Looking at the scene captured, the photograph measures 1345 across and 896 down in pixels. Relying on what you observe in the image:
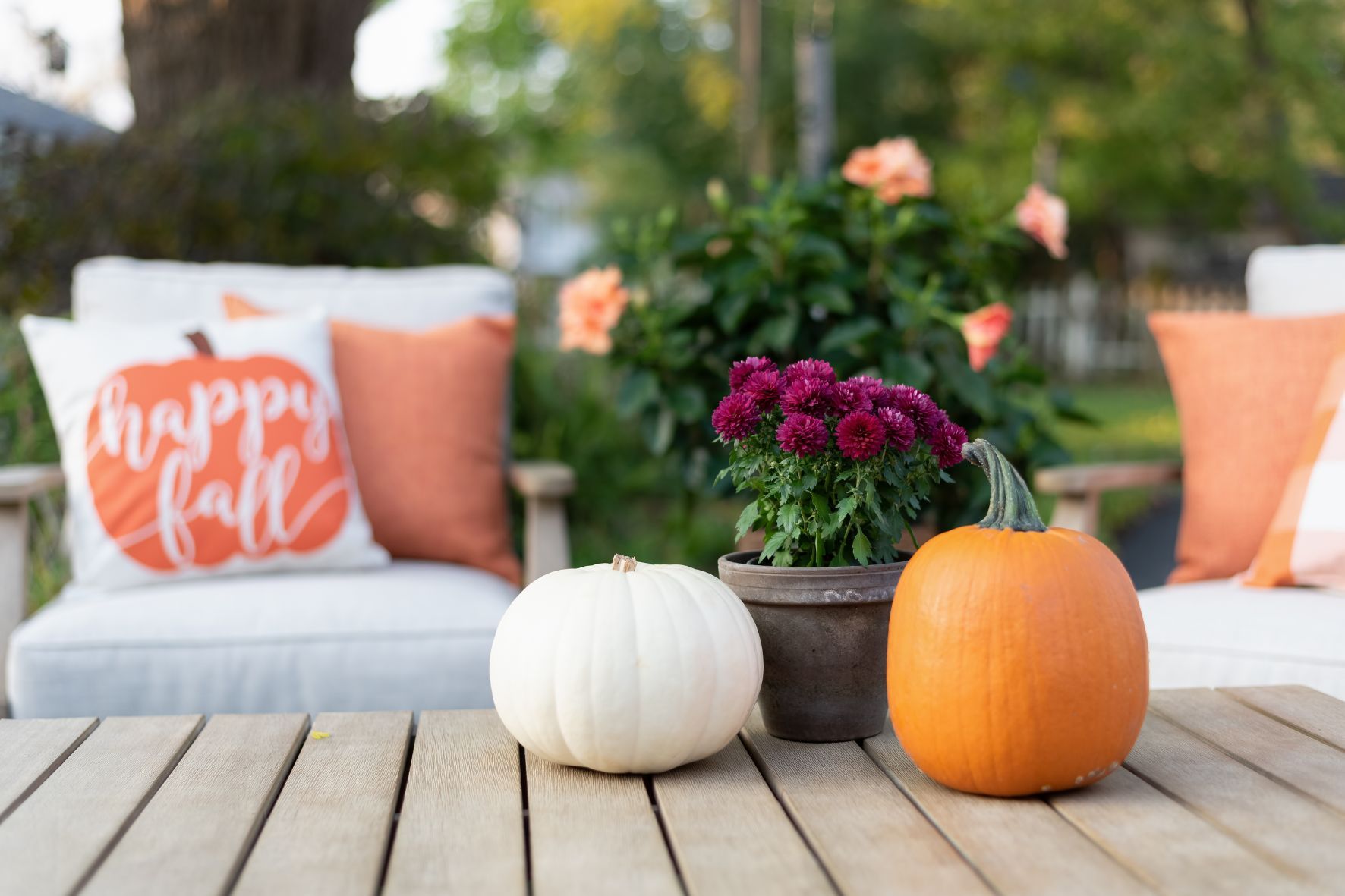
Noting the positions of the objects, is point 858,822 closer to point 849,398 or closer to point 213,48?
point 849,398

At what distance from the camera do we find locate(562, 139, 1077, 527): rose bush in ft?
8.94

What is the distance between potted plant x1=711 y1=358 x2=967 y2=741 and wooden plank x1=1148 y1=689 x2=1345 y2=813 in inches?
13.7

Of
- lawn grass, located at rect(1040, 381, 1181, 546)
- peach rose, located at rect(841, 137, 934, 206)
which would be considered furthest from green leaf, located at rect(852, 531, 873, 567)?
lawn grass, located at rect(1040, 381, 1181, 546)

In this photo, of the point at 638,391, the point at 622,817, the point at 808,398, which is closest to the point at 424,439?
the point at 638,391

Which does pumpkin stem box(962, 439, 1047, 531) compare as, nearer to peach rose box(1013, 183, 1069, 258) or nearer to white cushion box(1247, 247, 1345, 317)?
white cushion box(1247, 247, 1345, 317)

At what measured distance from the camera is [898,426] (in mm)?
1229

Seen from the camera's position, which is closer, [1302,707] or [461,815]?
[461,815]

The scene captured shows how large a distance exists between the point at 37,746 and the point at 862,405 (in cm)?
92

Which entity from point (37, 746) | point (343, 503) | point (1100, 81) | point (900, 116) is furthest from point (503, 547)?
point (900, 116)

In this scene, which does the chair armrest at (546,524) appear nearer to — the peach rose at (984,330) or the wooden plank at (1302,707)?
the peach rose at (984,330)

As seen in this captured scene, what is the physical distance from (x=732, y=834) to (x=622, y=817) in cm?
11

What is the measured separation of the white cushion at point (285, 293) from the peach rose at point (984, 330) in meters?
0.98

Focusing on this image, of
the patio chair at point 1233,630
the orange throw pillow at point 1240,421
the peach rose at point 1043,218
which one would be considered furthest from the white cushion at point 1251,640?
the peach rose at point 1043,218

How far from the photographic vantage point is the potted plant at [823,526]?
49.9 inches
